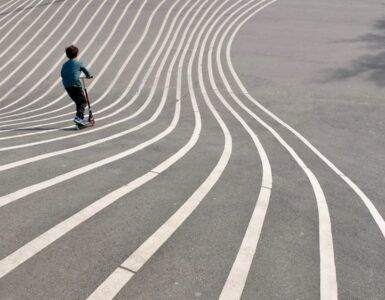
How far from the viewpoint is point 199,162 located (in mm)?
7508

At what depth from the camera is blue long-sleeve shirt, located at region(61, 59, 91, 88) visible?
32.3 feet

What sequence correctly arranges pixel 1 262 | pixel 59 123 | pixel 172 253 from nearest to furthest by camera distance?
1. pixel 1 262
2. pixel 172 253
3. pixel 59 123

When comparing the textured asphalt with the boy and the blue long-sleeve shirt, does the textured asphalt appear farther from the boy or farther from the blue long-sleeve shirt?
the blue long-sleeve shirt

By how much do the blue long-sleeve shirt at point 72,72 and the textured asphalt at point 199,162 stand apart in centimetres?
114

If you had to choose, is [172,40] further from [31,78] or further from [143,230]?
[143,230]

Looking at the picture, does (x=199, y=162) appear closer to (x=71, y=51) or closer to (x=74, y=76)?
(x=74, y=76)

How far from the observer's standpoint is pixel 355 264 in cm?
443

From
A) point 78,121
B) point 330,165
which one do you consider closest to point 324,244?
point 330,165

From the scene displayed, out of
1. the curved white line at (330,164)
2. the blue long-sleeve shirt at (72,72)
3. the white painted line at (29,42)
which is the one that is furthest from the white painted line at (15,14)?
the blue long-sleeve shirt at (72,72)

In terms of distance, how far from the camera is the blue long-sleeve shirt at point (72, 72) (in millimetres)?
9836

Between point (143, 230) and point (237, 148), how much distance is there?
4357 millimetres

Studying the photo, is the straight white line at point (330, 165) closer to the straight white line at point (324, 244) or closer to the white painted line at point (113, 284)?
the straight white line at point (324, 244)

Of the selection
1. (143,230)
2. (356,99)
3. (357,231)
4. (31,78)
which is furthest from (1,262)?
(31,78)

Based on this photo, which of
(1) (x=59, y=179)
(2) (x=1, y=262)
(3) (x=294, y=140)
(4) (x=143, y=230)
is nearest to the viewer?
(2) (x=1, y=262)
